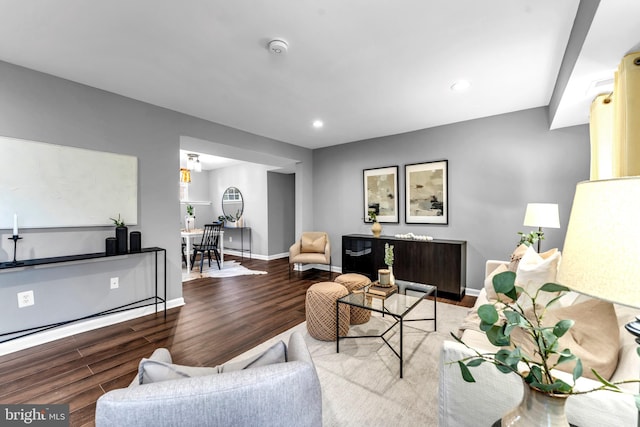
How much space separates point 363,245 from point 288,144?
2.34m

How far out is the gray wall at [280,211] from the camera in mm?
6793

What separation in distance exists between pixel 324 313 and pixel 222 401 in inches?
71.9

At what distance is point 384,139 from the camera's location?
185 inches

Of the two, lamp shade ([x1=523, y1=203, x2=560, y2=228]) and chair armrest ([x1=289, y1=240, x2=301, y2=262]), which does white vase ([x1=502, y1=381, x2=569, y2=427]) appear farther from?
chair armrest ([x1=289, y1=240, x2=301, y2=262])

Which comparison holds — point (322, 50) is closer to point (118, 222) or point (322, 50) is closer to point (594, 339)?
point (594, 339)

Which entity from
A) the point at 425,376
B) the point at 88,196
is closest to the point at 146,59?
the point at 88,196

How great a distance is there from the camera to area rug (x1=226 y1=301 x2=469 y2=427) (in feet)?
5.27

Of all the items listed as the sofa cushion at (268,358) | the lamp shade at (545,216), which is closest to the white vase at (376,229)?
the lamp shade at (545,216)

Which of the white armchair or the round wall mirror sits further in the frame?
the round wall mirror

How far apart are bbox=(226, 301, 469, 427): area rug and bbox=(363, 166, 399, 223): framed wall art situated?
7.10ft

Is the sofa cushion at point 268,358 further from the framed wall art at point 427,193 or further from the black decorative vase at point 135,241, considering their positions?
the framed wall art at point 427,193

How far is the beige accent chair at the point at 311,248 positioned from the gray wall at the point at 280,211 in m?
1.85

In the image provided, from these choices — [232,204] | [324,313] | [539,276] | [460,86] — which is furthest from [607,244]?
[232,204]

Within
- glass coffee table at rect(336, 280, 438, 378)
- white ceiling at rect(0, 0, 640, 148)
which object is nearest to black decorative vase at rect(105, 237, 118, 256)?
white ceiling at rect(0, 0, 640, 148)
